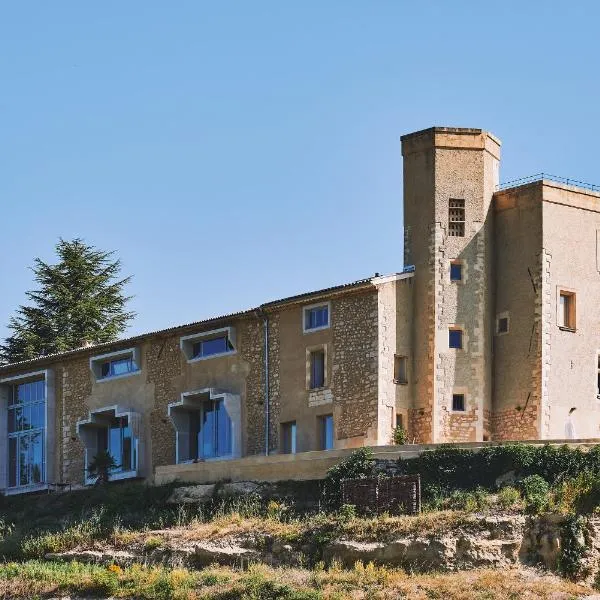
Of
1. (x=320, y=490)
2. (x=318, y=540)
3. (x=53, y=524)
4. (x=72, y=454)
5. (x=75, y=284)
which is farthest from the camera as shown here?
(x=75, y=284)

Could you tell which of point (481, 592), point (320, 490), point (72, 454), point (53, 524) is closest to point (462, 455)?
point (320, 490)

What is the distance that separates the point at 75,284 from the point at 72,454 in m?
16.7

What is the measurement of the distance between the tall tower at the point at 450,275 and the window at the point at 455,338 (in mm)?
35

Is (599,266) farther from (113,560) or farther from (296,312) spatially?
(113,560)

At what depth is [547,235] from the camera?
60062 mm

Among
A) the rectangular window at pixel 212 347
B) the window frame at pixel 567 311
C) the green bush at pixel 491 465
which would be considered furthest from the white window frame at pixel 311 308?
the window frame at pixel 567 311

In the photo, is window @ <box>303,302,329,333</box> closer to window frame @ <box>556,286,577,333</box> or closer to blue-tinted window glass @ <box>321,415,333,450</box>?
blue-tinted window glass @ <box>321,415,333,450</box>

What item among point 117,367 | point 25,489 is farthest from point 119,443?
point 25,489

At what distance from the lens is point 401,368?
196 ft

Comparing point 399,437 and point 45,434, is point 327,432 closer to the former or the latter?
point 399,437

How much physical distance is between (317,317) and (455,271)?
5.11 m

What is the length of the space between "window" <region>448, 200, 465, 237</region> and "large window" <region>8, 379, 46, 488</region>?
1868 centimetres

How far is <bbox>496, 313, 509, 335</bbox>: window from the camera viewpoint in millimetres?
60469

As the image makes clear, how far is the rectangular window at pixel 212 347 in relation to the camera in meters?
63.8
